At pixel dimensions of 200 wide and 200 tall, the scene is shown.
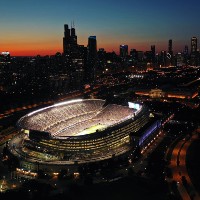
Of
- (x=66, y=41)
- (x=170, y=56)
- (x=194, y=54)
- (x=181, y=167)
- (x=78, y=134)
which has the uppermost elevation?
(x=66, y=41)

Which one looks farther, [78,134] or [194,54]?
[194,54]

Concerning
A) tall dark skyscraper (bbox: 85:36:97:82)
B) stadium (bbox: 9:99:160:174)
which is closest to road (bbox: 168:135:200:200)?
stadium (bbox: 9:99:160:174)

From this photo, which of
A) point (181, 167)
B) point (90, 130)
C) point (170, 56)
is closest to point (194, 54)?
point (170, 56)

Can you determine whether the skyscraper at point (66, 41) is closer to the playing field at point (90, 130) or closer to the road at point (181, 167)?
the playing field at point (90, 130)

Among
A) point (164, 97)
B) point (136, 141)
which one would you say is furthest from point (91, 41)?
point (136, 141)

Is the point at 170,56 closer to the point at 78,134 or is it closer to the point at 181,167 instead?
the point at 78,134

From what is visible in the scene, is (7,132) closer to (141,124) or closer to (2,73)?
(141,124)

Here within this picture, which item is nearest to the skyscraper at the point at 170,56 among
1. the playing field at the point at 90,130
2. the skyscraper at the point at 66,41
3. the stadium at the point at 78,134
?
the skyscraper at the point at 66,41

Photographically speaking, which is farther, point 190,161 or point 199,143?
point 199,143

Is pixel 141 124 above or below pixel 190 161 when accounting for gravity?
above
